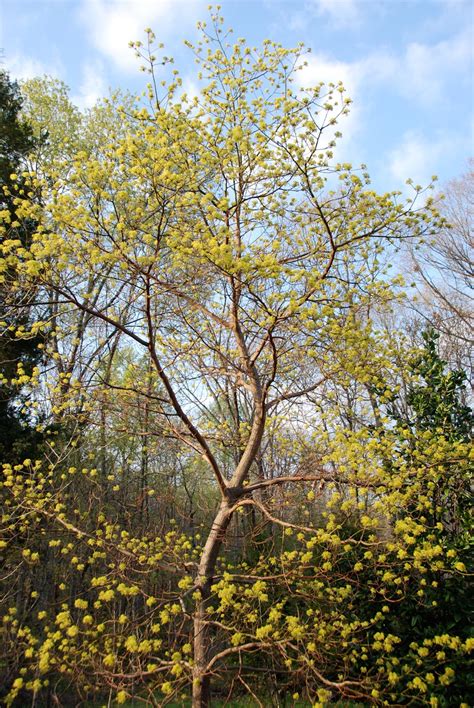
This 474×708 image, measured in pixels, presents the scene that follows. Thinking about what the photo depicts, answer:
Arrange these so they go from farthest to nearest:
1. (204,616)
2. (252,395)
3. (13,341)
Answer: (13,341) < (252,395) < (204,616)

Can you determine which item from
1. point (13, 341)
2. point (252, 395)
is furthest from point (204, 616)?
point (13, 341)

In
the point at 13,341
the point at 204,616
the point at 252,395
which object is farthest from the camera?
the point at 13,341

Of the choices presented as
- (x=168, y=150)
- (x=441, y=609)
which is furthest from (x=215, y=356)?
(x=441, y=609)

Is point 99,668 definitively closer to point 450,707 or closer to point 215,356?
point 215,356

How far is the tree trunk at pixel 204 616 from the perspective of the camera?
3274 millimetres

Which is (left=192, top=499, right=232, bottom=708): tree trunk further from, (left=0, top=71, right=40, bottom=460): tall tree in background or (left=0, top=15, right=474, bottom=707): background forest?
(left=0, top=71, right=40, bottom=460): tall tree in background

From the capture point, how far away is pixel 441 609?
5602 mm

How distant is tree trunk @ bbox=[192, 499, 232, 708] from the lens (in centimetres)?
327

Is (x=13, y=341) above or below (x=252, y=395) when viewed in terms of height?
above

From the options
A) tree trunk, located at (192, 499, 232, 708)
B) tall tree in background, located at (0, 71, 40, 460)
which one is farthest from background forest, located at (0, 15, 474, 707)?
tall tree in background, located at (0, 71, 40, 460)

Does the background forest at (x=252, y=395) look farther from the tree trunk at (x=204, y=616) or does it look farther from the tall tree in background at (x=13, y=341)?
the tall tree in background at (x=13, y=341)

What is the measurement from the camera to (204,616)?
3.51 m

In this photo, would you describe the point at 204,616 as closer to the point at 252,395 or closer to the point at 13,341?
the point at 252,395

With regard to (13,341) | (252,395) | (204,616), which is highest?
(13,341)
